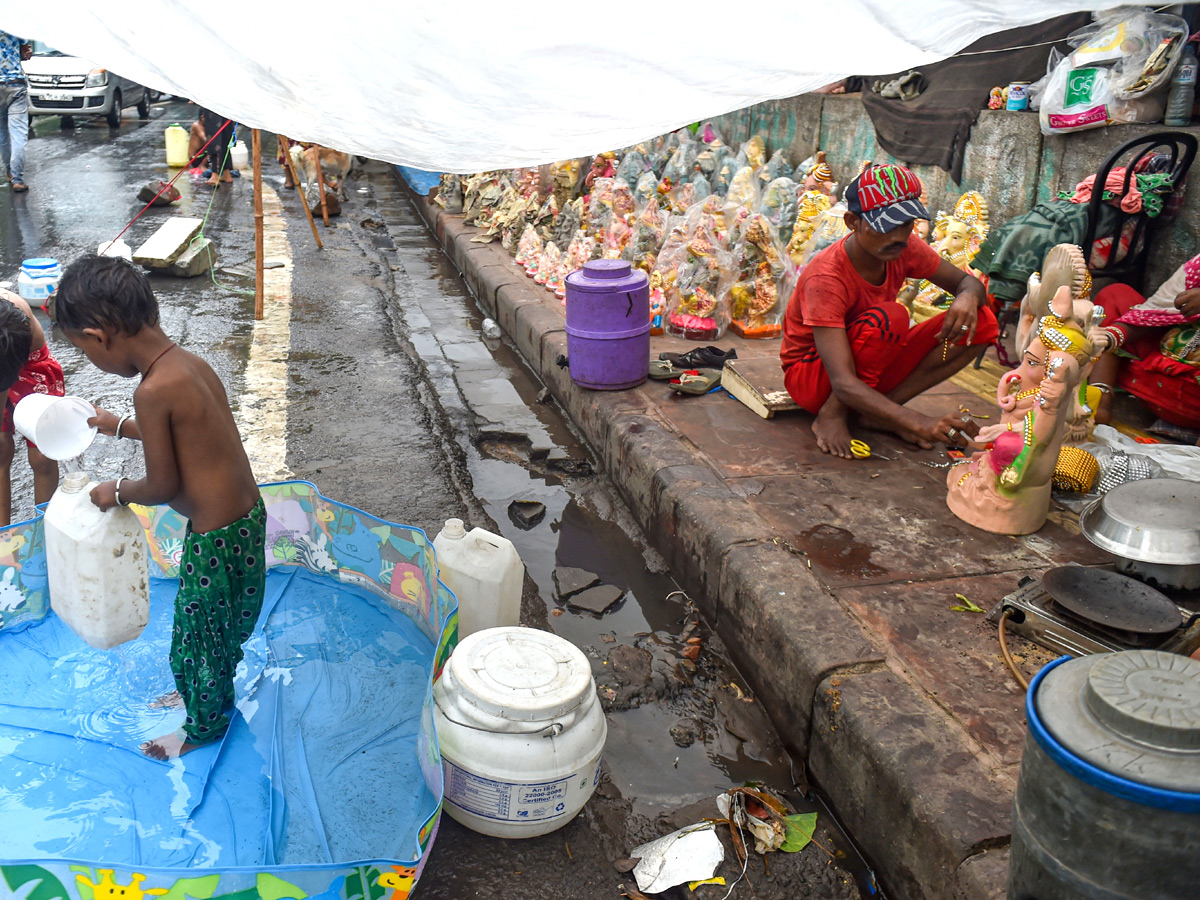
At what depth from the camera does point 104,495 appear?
2336 millimetres

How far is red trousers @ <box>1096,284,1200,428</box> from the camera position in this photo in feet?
12.8

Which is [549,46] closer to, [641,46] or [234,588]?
[641,46]

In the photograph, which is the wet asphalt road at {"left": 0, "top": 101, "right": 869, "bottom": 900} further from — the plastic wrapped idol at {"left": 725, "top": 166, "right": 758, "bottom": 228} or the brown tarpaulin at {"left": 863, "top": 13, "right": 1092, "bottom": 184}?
the brown tarpaulin at {"left": 863, "top": 13, "right": 1092, "bottom": 184}

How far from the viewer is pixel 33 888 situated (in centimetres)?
172

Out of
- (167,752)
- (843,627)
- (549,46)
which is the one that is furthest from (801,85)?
(167,752)

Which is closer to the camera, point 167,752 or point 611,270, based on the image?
point 167,752

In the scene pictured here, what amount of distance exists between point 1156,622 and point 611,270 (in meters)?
3.10

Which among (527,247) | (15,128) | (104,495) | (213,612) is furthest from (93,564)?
(15,128)

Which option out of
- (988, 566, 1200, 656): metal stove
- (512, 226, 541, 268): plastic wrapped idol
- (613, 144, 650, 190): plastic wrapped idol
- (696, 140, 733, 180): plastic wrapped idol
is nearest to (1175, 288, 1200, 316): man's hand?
(988, 566, 1200, 656): metal stove

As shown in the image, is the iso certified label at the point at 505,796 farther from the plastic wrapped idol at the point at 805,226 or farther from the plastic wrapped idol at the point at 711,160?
the plastic wrapped idol at the point at 711,160

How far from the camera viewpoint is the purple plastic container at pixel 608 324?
4730mm

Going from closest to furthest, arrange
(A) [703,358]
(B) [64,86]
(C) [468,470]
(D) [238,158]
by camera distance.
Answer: (C) [468,470]
(A) [703,358]
(D) [238,158]
(B) [64,86]

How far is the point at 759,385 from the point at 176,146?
38.5 ft

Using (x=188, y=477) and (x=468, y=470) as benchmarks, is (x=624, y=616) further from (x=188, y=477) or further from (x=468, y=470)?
(x=188, y=477)
